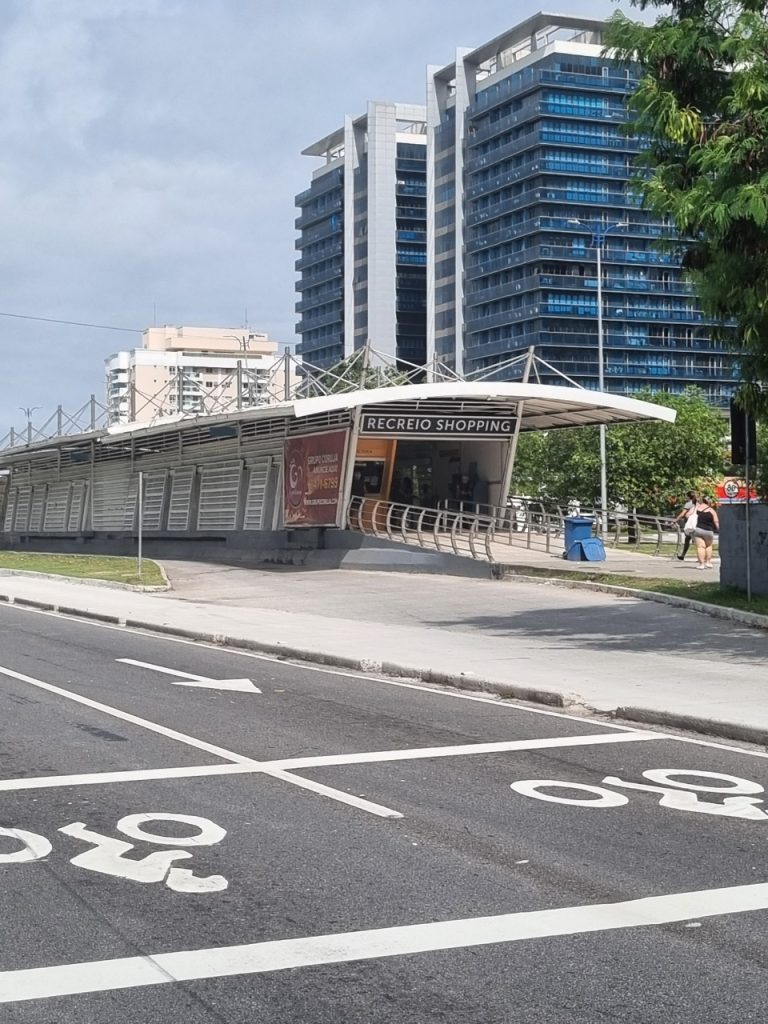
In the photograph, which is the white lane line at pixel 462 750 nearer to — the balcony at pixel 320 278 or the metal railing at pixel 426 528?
the metal railing at pixel 426 528

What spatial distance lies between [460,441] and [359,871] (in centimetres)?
3622

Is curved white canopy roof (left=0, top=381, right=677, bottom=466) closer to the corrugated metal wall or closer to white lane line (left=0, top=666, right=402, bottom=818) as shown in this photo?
the corrugated metal wall

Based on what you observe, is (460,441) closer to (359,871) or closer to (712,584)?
(712,584)

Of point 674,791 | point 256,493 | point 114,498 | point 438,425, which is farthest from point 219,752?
point 114,498

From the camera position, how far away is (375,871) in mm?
6559

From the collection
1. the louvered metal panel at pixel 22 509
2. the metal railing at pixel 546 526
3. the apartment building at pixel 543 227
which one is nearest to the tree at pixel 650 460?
the metal railing at pixel 546 526

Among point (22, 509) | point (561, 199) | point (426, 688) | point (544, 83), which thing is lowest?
point (426, 688)

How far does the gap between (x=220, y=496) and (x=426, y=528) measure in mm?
7536

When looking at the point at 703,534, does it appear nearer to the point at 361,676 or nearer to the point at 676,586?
the point at 676,586

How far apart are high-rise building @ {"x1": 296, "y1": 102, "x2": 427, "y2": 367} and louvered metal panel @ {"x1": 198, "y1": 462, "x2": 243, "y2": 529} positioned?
116m

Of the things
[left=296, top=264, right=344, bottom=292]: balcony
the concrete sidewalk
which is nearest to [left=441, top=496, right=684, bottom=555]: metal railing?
the concrete sidewalk

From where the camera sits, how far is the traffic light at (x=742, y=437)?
65.0 feet

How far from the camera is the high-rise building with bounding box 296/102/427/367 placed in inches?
6403

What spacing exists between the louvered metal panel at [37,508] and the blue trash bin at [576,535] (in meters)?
35.1
